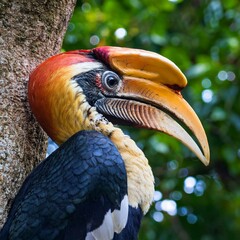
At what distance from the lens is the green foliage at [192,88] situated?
438 centimetres

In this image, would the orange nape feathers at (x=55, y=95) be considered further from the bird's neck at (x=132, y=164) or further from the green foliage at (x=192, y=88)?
the green foliage at (x=192, y=88)

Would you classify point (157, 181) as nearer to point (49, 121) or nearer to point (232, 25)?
point (232, 25)

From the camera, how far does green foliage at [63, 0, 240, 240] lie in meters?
4.38

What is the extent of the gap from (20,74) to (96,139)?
0.40 meters

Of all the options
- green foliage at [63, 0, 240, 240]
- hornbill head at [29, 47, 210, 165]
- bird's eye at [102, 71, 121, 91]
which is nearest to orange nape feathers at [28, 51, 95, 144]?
hornbill head at [29, 47, 210, 165]

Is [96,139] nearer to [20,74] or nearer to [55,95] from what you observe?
[55,95]

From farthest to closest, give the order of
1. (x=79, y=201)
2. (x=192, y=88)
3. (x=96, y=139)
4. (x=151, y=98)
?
(x=192, y=88) < (x=151, y=98) < (x=96, y=139) < (x=79, y=201)

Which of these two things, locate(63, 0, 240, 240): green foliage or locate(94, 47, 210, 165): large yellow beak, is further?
locate(63, 0, 240, 240): green foliage

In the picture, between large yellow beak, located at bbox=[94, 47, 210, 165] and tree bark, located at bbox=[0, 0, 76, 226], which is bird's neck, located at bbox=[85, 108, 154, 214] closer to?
large yellow beak, located at bbox=[94, 47, 210, 165]

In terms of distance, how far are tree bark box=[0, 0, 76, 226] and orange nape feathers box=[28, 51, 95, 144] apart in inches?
3.1

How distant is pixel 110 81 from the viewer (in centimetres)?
232

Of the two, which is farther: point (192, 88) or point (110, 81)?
point (192, 88)

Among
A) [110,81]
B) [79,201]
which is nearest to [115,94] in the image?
[110,81]

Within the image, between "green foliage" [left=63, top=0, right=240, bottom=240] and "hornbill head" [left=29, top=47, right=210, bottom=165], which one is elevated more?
"hornbill head" [left=29, top=47, right=210, bottom=165]
